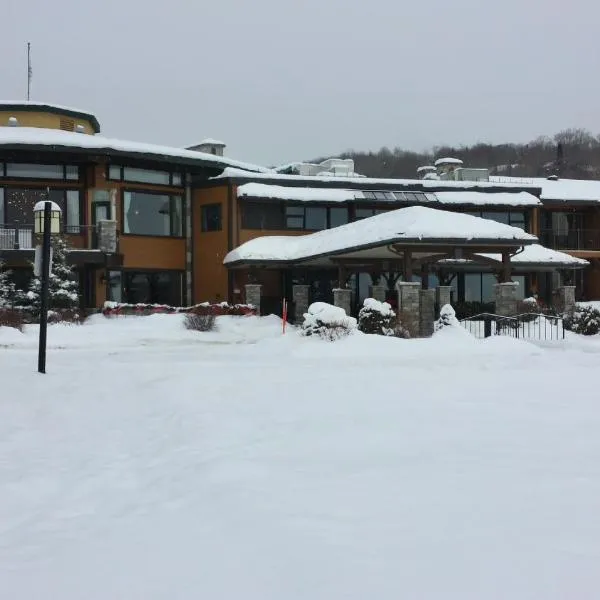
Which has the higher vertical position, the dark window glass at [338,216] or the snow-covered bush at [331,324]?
the dark window glass at [338,216]

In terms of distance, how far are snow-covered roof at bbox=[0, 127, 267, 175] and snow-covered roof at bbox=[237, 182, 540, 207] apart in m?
2.93

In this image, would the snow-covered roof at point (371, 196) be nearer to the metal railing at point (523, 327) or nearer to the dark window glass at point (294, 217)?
the dark window glass at point (294, 217)

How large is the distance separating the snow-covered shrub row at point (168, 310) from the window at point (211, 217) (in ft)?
17.4

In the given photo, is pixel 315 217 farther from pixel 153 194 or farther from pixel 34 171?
pixel 34 171

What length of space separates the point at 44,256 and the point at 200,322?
32.3ft

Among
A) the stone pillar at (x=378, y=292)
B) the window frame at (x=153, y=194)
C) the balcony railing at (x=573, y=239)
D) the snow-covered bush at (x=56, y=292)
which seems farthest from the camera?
the balcony railing at (x=573, y=239)

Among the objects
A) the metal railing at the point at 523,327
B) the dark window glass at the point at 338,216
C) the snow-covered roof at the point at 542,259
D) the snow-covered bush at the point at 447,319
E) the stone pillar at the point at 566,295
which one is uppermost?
the dark window glass at the point at 338,216

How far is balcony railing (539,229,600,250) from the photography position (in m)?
34.5

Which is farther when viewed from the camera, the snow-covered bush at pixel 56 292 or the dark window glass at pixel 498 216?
the dark window glass at pixel 498 216

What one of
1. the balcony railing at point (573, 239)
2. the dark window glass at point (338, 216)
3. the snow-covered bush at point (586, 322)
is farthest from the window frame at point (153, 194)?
the balcony railing at point (573, 239)

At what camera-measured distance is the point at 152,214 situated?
90.9 feet

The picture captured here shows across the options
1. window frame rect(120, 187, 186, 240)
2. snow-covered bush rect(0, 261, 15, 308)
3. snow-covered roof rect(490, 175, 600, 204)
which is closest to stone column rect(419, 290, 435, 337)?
window frame rect(120, 187, 186, 240)

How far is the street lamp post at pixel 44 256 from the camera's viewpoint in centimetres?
1104

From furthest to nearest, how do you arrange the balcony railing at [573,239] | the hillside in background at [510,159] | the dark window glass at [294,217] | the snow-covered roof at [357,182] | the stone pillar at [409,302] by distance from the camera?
the hillside in background at [510,159] → the balcony railing at [573,239] → the dark window glass at [294,217] → the snow-covered roof at [357,182] → the stone pillar at [409,302]
